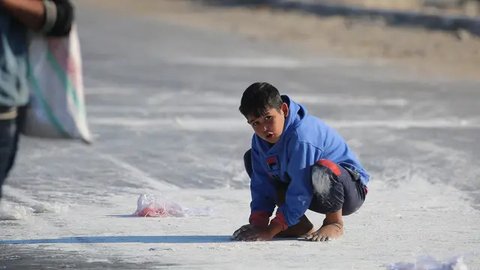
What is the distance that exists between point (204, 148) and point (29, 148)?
128 cm

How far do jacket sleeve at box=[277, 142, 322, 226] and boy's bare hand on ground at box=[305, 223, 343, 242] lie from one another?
0.24 m

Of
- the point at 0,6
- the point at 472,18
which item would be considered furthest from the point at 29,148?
the point at 472,18

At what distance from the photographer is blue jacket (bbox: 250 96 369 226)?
650 centimetres

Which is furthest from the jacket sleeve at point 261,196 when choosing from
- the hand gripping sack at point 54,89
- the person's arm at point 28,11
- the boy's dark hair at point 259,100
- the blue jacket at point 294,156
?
the person's arm at point 28,11

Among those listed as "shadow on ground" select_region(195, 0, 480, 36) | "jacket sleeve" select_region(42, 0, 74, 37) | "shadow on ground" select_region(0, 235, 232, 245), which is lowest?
"shadow on ground" select_region(195, 0, 480, 36)

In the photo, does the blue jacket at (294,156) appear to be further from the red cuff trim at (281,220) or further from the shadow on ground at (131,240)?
the shadow on ground at (131,240)

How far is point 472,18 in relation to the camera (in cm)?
1998

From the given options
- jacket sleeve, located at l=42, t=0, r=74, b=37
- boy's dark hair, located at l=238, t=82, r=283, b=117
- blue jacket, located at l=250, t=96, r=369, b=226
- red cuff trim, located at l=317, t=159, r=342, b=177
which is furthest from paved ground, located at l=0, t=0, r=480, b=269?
jacket sleeve, located at l=42, t=0, r=74, b=37

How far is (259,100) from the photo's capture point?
6.42 meters

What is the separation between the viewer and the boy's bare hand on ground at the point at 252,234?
264 inches

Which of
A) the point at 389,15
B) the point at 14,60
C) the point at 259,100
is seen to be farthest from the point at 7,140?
the point at 389,15

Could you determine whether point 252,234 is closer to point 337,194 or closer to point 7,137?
point 337,194

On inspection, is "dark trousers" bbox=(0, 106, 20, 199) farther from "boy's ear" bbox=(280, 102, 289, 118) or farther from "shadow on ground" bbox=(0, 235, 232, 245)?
"boy's ear" bbox=(280, 102, 289, 118)

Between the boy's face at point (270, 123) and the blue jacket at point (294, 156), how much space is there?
5 cm
